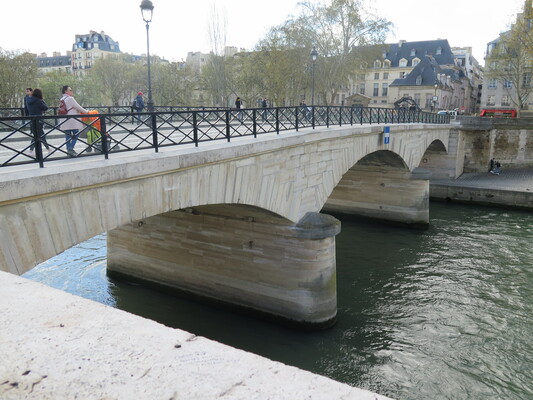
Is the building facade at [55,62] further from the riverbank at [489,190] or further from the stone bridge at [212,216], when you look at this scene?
the stone bridge at [212,216]

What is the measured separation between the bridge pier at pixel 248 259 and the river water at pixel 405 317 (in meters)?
0.49

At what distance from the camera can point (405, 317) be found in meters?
11.9

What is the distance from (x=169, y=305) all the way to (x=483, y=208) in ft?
63.5

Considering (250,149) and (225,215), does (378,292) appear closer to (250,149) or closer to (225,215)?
(225,215)

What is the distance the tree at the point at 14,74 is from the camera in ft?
105

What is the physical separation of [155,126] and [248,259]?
232 inches

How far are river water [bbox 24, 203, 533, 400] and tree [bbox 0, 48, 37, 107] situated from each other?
2020cm

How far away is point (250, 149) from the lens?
29.2ft

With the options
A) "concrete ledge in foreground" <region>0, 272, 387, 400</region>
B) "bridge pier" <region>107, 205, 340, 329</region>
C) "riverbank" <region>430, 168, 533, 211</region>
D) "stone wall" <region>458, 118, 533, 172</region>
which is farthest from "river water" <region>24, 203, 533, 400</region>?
"stone wall" <region>458, 118, 533, 172</region>

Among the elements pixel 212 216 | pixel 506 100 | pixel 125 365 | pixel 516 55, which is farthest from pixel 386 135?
pixel 506 100

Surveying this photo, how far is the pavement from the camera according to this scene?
2664cm

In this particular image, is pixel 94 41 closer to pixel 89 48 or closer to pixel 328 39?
pixel 89 48

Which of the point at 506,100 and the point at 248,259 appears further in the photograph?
the point at 506,100

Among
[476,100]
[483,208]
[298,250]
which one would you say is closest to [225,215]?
[298,250]
